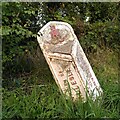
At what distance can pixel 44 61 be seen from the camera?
181 inches

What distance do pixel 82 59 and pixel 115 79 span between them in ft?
2.14

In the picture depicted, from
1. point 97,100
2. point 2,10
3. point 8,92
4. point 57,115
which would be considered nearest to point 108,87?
point 97,100

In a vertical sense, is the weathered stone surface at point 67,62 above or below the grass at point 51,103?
above

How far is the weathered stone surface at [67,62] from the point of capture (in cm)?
375

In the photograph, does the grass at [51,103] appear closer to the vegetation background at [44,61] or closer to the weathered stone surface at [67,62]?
the vegetation background at [44,61]

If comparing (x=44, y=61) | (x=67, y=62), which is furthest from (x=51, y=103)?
(x=44, y=61)

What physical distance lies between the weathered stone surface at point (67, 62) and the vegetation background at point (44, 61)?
0.13 metres

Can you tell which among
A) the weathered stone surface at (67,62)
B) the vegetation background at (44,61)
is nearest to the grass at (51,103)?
the vegetation background at (44,61)

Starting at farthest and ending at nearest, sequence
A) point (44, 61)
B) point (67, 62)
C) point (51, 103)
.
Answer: point (44, 61) → point (67, 62) → point (51, 103)

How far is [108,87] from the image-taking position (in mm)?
3969

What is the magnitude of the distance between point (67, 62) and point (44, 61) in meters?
0.88

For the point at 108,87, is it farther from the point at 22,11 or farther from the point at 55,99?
the point at 22,11

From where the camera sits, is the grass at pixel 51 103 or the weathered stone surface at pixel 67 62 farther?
the weathered stone surface at pixel 67 62

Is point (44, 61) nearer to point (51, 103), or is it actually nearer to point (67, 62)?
point (67, 62)
